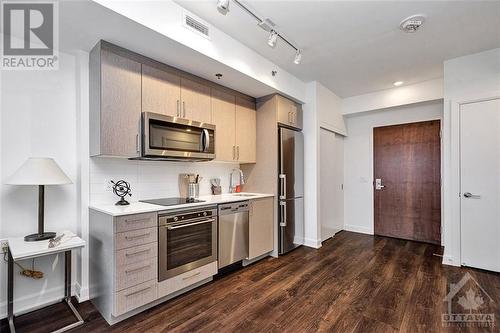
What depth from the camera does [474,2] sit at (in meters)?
2.17

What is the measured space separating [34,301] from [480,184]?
16.7ft

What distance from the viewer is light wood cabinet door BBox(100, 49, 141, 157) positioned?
7.23 feet

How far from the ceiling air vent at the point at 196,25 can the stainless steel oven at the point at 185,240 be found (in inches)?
70.3

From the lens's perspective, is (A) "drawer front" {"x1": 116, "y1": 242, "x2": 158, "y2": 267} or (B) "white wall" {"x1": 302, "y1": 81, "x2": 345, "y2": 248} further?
(B) "white wall" {"x1": 302, "y1": 81, "x2": 345, "y2": 248}

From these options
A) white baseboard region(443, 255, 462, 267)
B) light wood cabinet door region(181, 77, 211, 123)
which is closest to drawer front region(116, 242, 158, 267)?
light wood cabinet door region(181, 77, 211, 123)

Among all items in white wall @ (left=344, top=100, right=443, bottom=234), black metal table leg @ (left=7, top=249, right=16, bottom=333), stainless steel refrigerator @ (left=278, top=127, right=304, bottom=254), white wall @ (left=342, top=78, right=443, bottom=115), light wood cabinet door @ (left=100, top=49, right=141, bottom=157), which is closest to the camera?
black metal table leg @ (left=7, top=249, right=16, bottom=333)

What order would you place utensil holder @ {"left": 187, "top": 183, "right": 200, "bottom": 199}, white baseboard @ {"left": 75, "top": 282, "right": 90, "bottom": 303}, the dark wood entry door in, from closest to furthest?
1. white baseboard @ {"left": 75, "top": 282, "right": 90, "bottom": 303}
2. utensil holder @ {"left": 187, "top": 183, "right": 200, "bottom": 199}
3. the dark wood entry door

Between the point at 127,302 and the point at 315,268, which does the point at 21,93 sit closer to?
the point at 127,302

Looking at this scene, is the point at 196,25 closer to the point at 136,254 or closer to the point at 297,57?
the point at 297,57

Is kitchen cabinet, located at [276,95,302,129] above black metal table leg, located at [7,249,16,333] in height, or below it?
above

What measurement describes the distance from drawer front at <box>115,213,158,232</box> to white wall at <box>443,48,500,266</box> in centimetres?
375

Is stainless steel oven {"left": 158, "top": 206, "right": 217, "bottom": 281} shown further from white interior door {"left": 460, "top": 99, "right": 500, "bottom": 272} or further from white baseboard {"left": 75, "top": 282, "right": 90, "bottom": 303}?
white interior door {"left": 460, "top": 99, "right": 500, "bottom": 272}

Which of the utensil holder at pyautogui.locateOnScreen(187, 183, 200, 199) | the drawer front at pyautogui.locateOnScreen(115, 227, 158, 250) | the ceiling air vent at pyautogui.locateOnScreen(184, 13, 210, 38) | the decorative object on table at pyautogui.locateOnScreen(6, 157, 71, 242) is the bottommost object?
the drawer front at pyautogui.locateOnScreen(115, 227, 158, 250)

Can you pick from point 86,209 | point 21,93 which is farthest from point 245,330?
point 21,93
